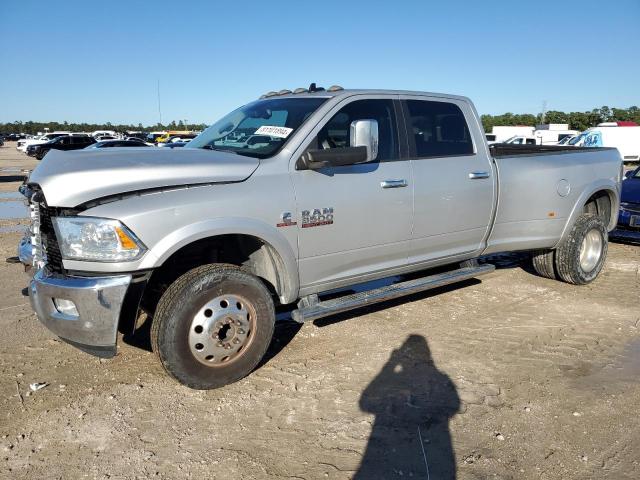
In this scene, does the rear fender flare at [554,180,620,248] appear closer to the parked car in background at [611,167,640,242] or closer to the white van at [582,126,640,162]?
the parked car in background at [611,167,640,242]

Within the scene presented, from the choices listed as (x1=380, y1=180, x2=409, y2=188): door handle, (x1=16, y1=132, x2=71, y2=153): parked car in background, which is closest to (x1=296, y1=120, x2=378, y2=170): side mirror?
(x1=380, y1=180, x2=409, y2=188): door handle

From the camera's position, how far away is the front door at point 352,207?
12.4 feet

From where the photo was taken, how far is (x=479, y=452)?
2887 millimetres

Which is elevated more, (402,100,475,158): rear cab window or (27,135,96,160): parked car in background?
(27,135,96,160): parked car in background

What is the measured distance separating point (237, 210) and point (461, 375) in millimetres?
1997

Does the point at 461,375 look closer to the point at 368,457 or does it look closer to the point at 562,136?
the point at 368,457

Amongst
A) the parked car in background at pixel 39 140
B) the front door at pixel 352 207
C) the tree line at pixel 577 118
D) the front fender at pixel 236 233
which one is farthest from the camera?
the tree line at pixel 577 118

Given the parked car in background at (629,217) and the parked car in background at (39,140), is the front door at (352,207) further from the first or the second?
the parked car in background at (39,140)

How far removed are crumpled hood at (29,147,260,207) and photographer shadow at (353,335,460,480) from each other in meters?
1.76

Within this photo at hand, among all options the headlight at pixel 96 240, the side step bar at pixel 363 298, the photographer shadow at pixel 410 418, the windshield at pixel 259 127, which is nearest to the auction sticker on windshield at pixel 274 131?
the windshield at pixel 259 127

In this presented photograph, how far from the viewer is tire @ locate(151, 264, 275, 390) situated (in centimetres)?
331

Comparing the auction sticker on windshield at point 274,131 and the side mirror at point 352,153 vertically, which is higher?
the auction sticker on windshield at point 274,131

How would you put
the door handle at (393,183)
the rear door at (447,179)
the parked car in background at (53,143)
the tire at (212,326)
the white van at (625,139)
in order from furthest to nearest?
the parked car in background at (53,143) → the white van at (625,139) → the rear door at (447,179) → the door handle at (393,183) → the tire at (212,326)

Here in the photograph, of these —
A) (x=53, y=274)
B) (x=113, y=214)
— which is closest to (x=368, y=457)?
(x=113, y=214)
